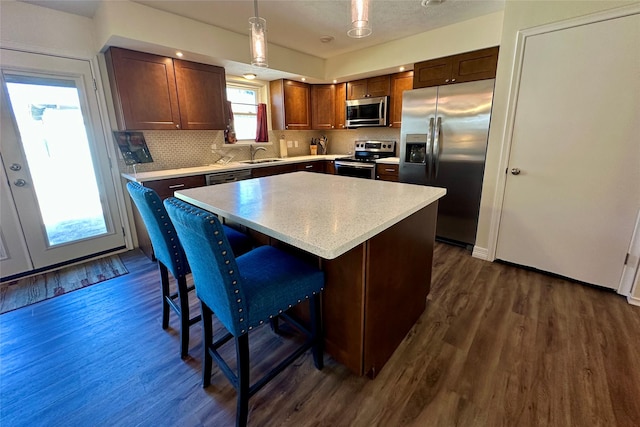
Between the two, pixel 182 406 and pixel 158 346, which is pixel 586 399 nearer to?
pixel 182 406

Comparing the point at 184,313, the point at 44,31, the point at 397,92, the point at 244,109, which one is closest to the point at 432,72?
the point at 397,92

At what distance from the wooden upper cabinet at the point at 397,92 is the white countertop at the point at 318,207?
7.60ft

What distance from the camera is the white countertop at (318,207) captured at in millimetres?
1062

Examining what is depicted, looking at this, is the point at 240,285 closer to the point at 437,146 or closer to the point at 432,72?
the point at 437,146

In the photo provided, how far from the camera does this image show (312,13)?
2803 mm

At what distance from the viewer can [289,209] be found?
4.70 feet

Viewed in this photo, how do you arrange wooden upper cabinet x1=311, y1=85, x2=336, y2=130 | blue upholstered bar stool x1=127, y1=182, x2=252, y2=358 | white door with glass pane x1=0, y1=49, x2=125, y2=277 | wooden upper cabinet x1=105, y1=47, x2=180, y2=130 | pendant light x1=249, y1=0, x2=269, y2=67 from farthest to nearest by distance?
wooden upper cabinet x1=311, y1=85, x2=336, y2=130
wooden upper cabinet x1=105, y1=47, x2=180, y2=130
white door with glass pane x1=0, y1=49, x2=125, y2=277
pendant light x1=249, y1=0, x2=269, y2=67
blue upholstered bar stool x1=127, y1=182, x2=252, y2=358

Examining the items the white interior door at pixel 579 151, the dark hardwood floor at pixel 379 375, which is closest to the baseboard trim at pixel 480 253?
the white interior door at pixel 579 151

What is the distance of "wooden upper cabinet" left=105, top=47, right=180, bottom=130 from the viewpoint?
274 centimetres

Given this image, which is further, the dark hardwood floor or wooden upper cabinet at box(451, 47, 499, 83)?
wooden upper cabinet at box(451, 47, 499, 83)

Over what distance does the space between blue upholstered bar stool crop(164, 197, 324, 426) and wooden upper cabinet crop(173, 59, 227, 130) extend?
2.50m

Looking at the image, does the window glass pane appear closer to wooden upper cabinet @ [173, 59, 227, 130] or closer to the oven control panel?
wooden upper cabinet @ [173, 59, 227, 130]

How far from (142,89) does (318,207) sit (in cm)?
263

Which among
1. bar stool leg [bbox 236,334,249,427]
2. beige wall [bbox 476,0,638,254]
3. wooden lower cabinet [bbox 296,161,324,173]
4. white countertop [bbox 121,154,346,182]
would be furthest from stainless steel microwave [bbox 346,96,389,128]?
bar stool leg [bbox 236,334,249,427]
